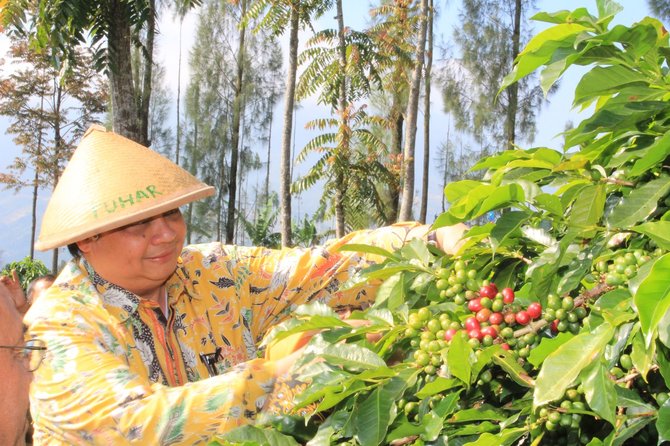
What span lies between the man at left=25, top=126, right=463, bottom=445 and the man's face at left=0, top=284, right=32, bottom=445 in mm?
92

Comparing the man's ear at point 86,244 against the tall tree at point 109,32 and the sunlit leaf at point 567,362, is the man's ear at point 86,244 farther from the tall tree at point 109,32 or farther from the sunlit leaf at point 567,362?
the tall tree at point 109,32

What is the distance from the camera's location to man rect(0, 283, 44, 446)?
1.63 metres

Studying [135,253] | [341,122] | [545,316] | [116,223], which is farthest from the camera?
[341,122]

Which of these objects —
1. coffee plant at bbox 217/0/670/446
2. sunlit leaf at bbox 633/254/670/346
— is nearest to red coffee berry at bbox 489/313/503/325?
coffee plant at bbox 217/0/670/446

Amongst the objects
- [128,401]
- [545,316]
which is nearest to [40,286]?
[128,401]

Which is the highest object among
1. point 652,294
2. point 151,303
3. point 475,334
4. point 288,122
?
point 288,122

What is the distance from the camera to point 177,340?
1.85m

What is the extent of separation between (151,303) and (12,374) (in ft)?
1.23

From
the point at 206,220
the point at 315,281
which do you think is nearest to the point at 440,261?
the point at 315,281

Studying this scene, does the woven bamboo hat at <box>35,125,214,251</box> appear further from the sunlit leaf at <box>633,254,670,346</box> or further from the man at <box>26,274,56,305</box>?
the man at <box>26,274,56,305</box>

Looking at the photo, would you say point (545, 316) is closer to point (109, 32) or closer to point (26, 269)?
point (109, 32)

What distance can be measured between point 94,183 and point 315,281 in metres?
0.66

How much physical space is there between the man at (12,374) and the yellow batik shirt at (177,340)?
0.07m

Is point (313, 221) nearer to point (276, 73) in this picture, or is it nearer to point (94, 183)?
point (276, 73)
